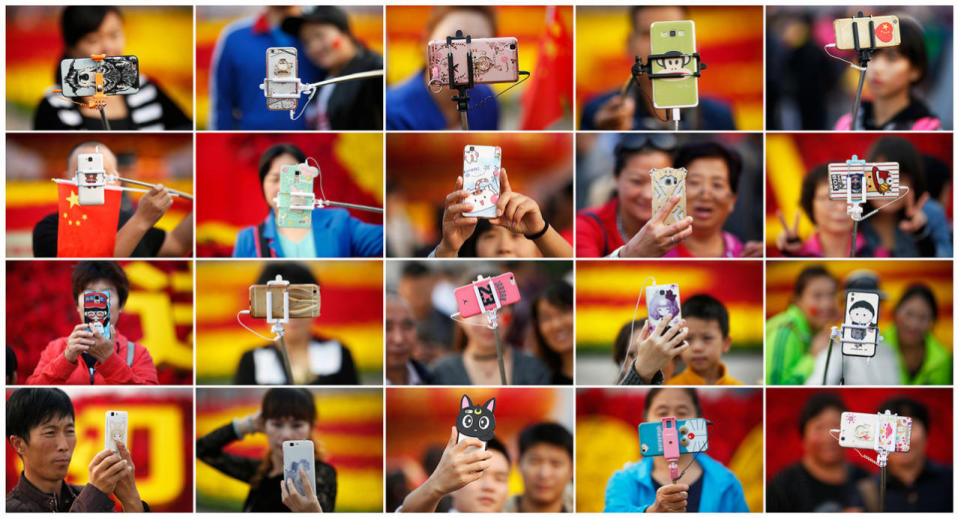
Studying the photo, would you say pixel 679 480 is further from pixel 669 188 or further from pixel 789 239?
pixel 669 188

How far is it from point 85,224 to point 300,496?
5.11ft

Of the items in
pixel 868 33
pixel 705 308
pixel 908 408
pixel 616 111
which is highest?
pixel 868 33

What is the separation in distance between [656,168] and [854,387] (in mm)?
1344

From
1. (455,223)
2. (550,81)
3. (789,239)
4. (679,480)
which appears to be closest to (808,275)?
(789,239)

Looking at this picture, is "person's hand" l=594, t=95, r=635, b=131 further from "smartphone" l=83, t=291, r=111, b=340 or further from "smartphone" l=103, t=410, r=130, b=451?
"smartphone" l=103, t=410, r=130, b=451

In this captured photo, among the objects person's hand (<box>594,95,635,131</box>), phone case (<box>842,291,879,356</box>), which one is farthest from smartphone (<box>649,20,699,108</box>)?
phone case (<box>842,291,879,356</box>)

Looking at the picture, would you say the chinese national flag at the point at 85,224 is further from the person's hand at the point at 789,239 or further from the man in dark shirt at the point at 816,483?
the man in dark shirt at the point at 816,483

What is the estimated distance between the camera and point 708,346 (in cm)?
537

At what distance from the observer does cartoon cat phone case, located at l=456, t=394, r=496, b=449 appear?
16.9 feet

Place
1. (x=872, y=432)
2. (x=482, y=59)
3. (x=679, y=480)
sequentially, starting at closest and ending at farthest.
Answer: (x=482, y=59), (x=872, y=432), (x=679, y=480)

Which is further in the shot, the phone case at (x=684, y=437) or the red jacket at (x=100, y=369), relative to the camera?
the red jacket at (x=100, y=369)

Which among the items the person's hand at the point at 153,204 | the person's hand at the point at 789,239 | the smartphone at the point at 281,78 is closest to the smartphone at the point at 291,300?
the person's hand at the point at 153,204

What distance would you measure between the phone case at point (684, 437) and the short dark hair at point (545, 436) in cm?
36

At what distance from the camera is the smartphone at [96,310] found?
525 cm
